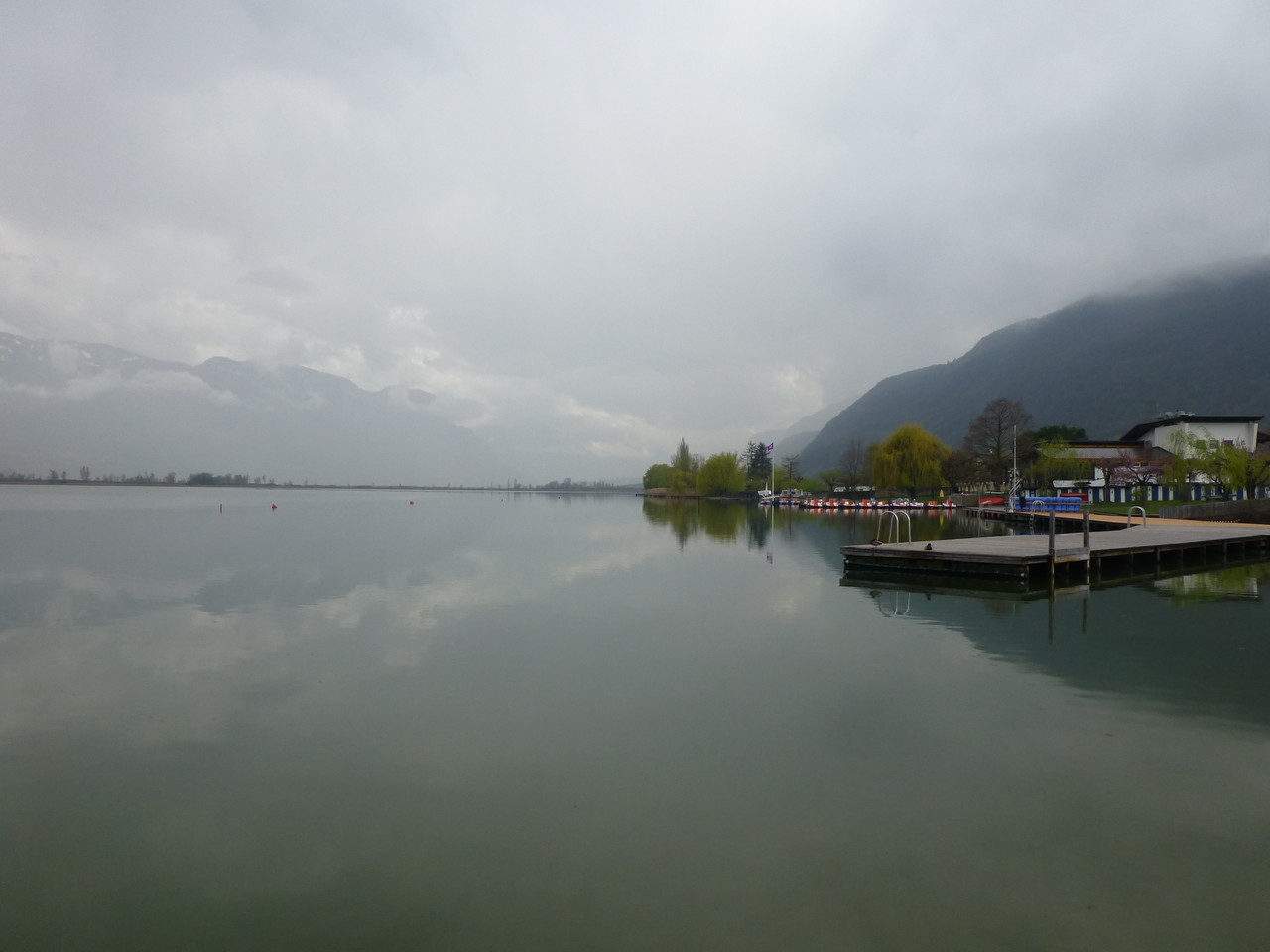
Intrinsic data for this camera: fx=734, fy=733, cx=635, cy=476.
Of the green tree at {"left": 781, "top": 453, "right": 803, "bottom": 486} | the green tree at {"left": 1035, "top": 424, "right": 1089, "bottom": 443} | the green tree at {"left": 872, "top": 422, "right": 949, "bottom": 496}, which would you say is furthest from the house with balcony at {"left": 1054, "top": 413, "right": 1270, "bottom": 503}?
the green tree at {"left": 781, "top": 453, "right": 803, "bottom": 486}

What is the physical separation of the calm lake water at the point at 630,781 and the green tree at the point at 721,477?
127 meters

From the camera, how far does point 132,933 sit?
4879 millimetres

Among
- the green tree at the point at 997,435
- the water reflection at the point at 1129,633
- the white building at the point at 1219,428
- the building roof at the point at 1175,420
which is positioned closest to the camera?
the water reflection at the point at 1129,633

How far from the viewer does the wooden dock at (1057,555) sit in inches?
864

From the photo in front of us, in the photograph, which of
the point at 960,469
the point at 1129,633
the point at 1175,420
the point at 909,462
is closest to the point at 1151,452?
the point at 1175,420

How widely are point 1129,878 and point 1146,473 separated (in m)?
73.7

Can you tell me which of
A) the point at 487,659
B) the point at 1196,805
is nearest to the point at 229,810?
the point at 487,659

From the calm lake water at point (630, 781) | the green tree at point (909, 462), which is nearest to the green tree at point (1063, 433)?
the green tree at point (909, 462)

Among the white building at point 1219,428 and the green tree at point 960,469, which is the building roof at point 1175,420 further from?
the green tree at point 960,469

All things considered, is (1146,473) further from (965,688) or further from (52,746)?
(52,746)

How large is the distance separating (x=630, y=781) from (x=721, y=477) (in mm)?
138667

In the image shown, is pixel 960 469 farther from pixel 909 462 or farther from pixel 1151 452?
pixel 1151 452

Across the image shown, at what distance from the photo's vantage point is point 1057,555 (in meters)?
22.3

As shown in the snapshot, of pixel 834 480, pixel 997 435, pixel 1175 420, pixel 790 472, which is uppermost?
pixel 1175 420
